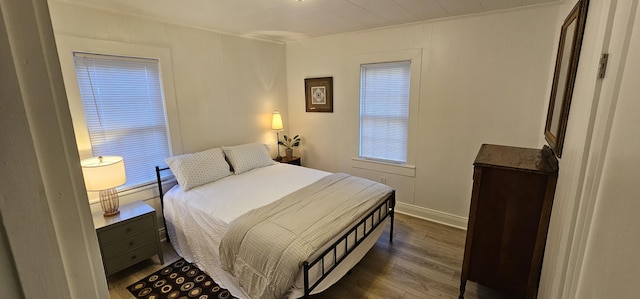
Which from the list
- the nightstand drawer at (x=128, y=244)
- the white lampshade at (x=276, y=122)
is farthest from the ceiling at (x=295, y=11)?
the nightstand drawer at (x=128, y=244)

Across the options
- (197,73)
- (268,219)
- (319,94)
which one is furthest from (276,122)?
(268,219)

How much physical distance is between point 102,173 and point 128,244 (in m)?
0.65

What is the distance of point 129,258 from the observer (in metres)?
2.35

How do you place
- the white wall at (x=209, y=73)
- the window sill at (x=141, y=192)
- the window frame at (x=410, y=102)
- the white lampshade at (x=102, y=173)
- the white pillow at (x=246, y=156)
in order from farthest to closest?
1. the white pillow at (x=246, y=156)
2. the window frame at (x=410, y=102)
3. the window sill at (x=141, y=192)
4. the white wall at (x=209, y=73)
5. the white lampshade at (x=102, y=173)

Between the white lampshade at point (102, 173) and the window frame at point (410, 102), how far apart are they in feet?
8.94

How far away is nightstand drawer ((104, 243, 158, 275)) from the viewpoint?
2.25 meters

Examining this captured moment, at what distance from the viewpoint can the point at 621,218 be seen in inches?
25.3

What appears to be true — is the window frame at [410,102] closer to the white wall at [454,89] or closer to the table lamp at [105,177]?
the white wall at [454,89]

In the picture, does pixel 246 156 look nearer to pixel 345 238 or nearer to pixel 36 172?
pixel 345 238

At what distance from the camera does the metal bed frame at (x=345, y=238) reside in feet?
5.73

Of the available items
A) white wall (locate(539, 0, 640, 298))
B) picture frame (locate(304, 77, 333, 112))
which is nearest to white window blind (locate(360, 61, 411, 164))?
picture frame (locate(304, 77, 333, 112))

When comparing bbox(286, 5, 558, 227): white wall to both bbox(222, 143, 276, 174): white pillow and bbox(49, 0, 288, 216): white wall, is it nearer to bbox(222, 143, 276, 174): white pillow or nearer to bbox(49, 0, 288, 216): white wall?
bbox(49, 0, 288, 216): white wall

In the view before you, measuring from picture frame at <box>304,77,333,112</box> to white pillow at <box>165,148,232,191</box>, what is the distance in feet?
5.27

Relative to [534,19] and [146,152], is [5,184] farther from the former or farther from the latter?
[534,19]
